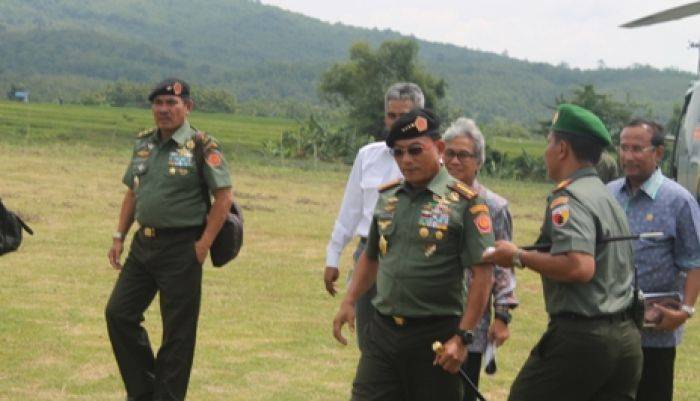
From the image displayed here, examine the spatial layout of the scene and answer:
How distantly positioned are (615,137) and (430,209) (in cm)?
3694

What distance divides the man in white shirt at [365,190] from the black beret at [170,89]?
1104mm

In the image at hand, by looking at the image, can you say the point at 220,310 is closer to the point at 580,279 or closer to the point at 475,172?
the point at 475,172

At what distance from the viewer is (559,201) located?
4.97 meters

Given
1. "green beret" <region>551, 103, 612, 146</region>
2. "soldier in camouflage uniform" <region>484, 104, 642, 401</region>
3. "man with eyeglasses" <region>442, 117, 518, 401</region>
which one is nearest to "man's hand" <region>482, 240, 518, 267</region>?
"soldier in camouflage uniform" <region>484, 104, 642, 401</region>

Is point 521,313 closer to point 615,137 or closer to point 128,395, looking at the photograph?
point 128,395

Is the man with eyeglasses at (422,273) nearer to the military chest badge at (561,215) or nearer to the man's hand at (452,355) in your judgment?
the man's hand at (452,355)

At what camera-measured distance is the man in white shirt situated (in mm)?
6828

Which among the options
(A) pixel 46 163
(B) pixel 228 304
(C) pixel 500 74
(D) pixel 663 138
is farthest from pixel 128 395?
(C) pixel 500 74

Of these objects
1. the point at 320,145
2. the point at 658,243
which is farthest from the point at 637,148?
the point at 320,145

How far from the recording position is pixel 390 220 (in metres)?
5.48

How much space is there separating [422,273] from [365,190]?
1888 millimetres

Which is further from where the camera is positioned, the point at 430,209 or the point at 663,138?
the point at 663,138

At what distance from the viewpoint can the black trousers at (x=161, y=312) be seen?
24.2ft

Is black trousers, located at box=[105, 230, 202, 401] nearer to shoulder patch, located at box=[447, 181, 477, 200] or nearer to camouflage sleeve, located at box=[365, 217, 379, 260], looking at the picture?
camouflage sleeve, located at box=[365, 217, 379, 260]
